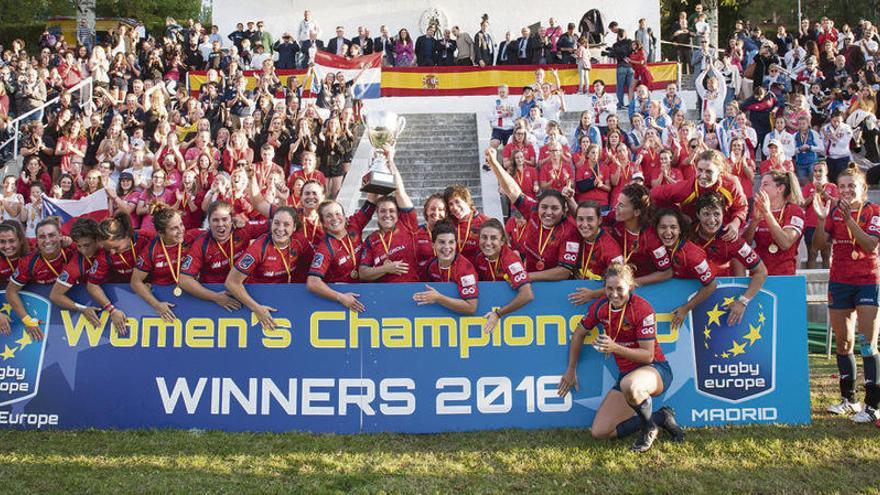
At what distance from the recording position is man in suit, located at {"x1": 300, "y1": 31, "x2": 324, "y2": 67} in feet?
71.9

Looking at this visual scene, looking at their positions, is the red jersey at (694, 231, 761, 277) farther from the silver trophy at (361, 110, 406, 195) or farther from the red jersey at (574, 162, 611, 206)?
the red jersey at (574, 162, 611, 206)

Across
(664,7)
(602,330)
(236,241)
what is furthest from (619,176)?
(664,7)

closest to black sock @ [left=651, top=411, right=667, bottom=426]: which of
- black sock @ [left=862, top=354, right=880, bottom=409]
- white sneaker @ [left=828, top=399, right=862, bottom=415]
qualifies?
white sneaker @ [left=828, top=399, right=862, bottom=415]

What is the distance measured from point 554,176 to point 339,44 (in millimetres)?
12190

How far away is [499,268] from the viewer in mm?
6812

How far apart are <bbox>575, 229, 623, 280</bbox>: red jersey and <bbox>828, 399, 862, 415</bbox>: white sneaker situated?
91.5 inches

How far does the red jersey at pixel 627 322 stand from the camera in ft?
20.0

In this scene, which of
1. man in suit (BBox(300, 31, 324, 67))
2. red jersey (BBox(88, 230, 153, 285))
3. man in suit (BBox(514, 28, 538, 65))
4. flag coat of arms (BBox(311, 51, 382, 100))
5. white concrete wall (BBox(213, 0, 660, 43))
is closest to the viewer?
red jersey (BBox(88, 230, 153, 285))

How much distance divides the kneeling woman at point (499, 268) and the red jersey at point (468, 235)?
0.30 metres

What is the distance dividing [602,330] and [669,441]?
40.0 inches

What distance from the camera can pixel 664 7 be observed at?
3547 centimetres

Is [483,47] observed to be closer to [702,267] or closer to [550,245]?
[550,245]

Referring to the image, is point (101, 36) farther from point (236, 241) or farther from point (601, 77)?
point (236, 241)

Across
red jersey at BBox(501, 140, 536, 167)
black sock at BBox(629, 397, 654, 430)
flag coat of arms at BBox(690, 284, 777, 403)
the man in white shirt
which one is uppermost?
the man in white shirt
